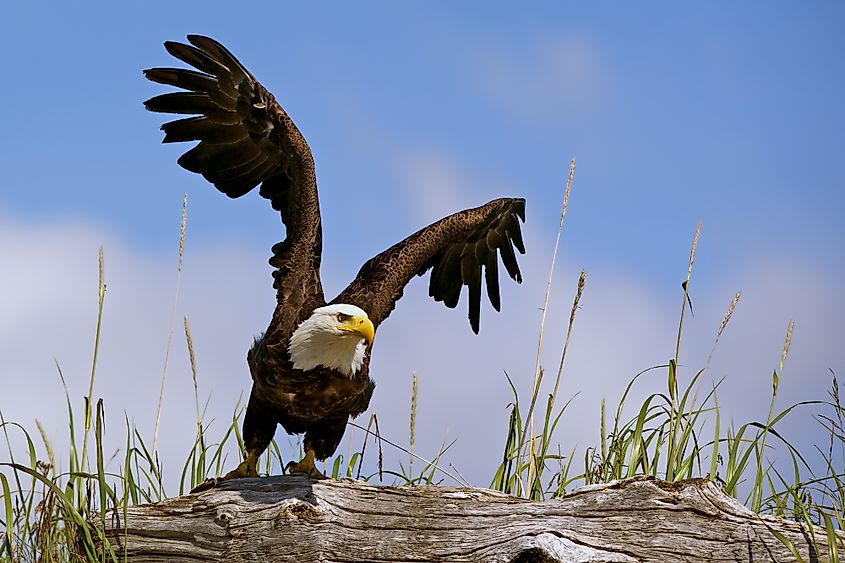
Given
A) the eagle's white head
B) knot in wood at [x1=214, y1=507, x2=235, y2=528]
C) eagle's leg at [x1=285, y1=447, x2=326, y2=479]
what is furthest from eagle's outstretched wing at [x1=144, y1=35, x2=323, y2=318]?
knot in wood at [x1=214, y1=507, x2=235, y2=528]

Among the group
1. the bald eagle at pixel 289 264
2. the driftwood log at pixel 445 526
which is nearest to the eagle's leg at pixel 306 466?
the bald eagle at pixel 289 264

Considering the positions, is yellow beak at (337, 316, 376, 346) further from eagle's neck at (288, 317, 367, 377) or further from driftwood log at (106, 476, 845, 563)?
driftwood log at (106, 476, 845, 563)

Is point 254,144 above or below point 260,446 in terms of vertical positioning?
above

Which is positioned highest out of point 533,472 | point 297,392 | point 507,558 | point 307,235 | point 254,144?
point 254,144

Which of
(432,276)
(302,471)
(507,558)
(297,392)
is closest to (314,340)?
(297,392)

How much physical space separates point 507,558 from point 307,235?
212 centimetres

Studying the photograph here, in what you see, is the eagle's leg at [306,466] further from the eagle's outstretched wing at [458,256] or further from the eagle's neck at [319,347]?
the eagle's outstretched wing at [458,256]

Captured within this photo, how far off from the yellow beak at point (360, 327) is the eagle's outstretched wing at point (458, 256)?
29.1 inches

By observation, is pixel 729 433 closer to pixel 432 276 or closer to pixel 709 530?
pixel 709 530

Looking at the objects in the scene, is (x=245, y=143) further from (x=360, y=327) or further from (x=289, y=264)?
(x=360, y=327)

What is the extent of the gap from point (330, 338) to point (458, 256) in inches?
73.5

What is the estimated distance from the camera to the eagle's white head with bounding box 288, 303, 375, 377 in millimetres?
4270

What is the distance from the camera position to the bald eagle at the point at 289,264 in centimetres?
437

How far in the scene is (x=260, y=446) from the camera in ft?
15.3
